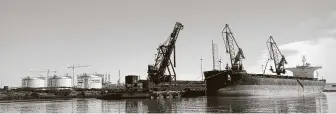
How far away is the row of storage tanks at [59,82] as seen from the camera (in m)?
117

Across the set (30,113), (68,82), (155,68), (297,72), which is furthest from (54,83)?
(30,113)

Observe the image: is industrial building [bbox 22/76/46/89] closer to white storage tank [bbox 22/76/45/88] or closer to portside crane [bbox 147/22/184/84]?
white storage tank [bbox 22/76/45/88]

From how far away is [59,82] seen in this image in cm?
11906

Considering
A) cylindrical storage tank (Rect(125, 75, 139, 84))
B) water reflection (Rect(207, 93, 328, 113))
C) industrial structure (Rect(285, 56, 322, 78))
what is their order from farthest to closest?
industrial structure (Rect(285, 56, 322, 78)), cylindrical storage tank (Rect(125, 75, 139, 84)), water reflection (Rect(207, 93, 328, 113))

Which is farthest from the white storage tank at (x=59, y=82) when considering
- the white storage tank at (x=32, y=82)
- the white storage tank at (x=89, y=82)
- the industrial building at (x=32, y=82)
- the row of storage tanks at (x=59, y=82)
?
the white storage tank at (x=89, y=82)

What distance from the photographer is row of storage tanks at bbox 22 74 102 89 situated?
117 meters

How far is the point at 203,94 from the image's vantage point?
74.1m

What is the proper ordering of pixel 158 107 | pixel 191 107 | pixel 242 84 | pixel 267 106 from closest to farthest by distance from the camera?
pixel 267 106 → pixel 191 107 → pixel 158 107 → pixel 242 84

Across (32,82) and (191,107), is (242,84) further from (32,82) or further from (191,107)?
(32,82)

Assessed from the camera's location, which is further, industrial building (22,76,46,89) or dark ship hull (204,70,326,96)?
industrial building (22,76,46,89)

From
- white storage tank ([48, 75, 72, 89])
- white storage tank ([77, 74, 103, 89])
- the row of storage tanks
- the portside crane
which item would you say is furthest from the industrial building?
the portside crane

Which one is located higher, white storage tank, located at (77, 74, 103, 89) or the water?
white storage tank, located at (77, 74, 103, 89)

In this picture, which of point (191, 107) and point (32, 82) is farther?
point (32, 82)

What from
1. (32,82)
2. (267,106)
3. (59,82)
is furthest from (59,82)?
(267,106)
